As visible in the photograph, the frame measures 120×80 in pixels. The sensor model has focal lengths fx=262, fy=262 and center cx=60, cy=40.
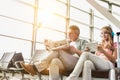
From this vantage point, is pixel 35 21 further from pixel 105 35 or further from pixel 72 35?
pixel 105 35

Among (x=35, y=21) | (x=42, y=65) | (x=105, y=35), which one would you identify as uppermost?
(x=35, y=21)

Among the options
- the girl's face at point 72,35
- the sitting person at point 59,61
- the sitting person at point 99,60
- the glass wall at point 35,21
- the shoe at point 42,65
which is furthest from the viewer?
the glass wall at point 35,21

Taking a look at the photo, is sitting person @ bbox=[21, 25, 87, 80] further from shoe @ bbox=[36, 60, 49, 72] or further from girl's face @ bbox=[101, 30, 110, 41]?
girl's face @ bbox=[101, 30, 110, 41]

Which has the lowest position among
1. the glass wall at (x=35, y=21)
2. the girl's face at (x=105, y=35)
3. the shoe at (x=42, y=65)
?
the shoe at (x=42, y=65)

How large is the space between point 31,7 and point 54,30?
1011 mm

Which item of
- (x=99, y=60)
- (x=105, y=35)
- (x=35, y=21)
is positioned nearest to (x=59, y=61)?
(x=99, y=60)

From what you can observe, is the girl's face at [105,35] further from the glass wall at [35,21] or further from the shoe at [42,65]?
the glass wall at [35,21]

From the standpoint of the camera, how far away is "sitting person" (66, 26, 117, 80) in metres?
2.72

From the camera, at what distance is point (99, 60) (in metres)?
2.84

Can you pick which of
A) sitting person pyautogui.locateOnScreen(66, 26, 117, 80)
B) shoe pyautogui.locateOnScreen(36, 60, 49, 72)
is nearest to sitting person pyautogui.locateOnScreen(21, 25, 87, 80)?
shoe pyautogui.locateOnScreen(36, 60, 49, 72)

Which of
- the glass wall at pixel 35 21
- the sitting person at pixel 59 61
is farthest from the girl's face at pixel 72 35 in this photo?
the glass wall at pixel 35 21

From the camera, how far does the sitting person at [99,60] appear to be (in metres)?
2.72

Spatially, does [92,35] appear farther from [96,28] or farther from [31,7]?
[31,7]

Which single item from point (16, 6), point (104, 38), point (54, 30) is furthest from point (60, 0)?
point (104, 38)
